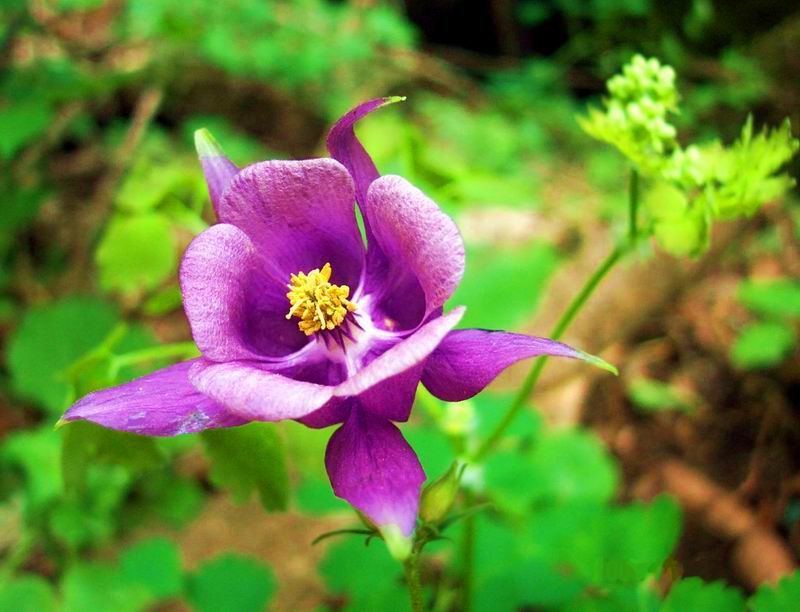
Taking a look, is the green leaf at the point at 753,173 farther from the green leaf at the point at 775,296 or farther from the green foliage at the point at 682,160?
the green leaf at the point at 775,296

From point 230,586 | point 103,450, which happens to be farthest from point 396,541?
point 230,586

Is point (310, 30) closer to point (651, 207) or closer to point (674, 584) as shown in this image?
point (651, 207)

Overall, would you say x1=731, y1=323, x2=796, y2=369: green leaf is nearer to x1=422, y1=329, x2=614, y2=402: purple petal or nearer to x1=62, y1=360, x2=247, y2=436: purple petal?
x1=422, y1=329, x2=614, y2=402: purple petal

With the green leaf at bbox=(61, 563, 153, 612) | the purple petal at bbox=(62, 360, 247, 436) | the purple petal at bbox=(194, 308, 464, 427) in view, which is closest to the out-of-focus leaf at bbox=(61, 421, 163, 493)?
the purple petal at bbox=(62, 360, 247, 436)

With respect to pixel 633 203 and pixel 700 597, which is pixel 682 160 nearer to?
pixel 633 203

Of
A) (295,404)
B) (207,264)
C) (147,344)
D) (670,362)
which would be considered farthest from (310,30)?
(295,404)

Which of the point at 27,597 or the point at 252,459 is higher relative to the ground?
the point at 252,459
